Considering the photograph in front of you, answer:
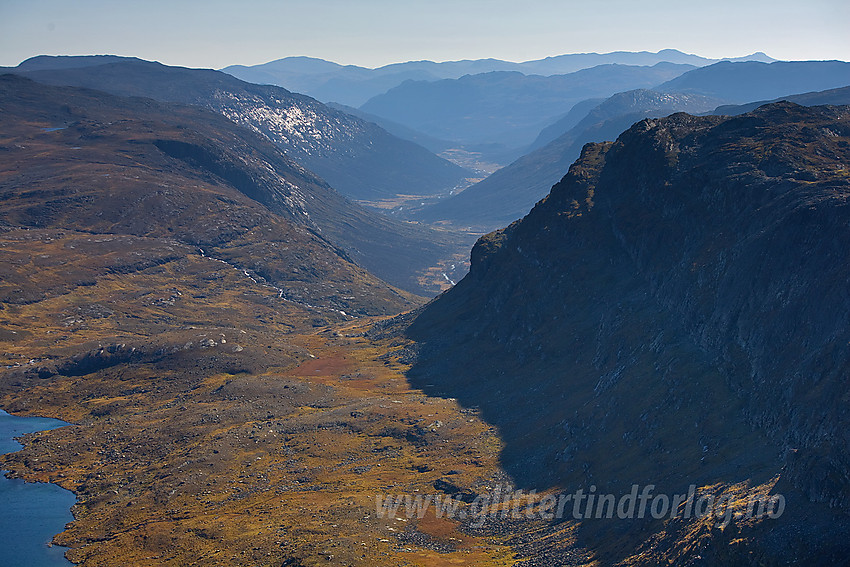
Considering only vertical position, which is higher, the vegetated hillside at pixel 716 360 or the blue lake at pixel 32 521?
the vegetated hillside at pixel 716 360

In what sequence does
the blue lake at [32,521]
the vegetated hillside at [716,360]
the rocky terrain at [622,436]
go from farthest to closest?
the blue lake at [32,521] → the rocky terrain at [622,436] → the vegetated hillside at [716,360]

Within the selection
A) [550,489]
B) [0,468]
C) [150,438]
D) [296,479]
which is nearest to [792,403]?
[550,489]

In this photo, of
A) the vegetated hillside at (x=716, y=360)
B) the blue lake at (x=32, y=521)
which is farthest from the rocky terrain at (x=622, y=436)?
the blue lake at (x=32, y=521)

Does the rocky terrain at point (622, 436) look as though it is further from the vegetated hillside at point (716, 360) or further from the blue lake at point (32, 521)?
the blue lake at point (32, 521)

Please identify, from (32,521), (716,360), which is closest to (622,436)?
(716,360)

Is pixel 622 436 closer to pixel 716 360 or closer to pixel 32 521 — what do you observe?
pixel 716 360

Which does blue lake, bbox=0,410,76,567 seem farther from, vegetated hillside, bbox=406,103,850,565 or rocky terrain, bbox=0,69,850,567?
vegetated hillside, bbox=406,103,850,565

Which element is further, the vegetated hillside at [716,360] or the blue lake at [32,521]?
the blue lake at [32,521]

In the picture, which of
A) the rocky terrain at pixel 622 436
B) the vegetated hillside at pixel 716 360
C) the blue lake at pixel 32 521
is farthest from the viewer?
the blue lake at pixel 32 521
